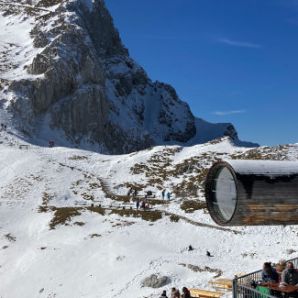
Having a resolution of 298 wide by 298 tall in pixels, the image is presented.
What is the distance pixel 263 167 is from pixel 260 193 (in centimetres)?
17

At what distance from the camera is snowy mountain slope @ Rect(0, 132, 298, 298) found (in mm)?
29641

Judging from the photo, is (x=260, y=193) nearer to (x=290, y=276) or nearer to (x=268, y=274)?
(x=290, y=276)

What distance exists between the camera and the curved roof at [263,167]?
3.08m

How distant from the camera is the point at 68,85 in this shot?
107m

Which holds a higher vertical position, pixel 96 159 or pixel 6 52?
pixel 6 52

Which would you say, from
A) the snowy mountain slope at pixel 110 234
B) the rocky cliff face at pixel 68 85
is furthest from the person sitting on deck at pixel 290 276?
the rocky cliff face at pixel 68 85

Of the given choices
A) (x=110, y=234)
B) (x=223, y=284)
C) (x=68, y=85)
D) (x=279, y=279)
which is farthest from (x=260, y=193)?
(x=68, y=85)

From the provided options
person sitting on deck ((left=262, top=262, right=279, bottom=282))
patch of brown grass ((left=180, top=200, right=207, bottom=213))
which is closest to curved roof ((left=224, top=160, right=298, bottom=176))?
person sitting on deck ((left=262, top=262, right=279, bottom=282))

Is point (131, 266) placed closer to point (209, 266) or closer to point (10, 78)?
point (209, 266)

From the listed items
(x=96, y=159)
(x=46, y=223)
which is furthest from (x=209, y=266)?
(x=96, y=159)

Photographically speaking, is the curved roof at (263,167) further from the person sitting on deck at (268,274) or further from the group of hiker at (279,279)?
the person sitting on deck at (268,274)

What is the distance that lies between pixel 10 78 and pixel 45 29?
58.5 ft

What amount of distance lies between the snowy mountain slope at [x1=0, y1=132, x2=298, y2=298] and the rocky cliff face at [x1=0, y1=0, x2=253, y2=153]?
36.5 metres

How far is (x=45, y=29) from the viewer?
11262 cm
